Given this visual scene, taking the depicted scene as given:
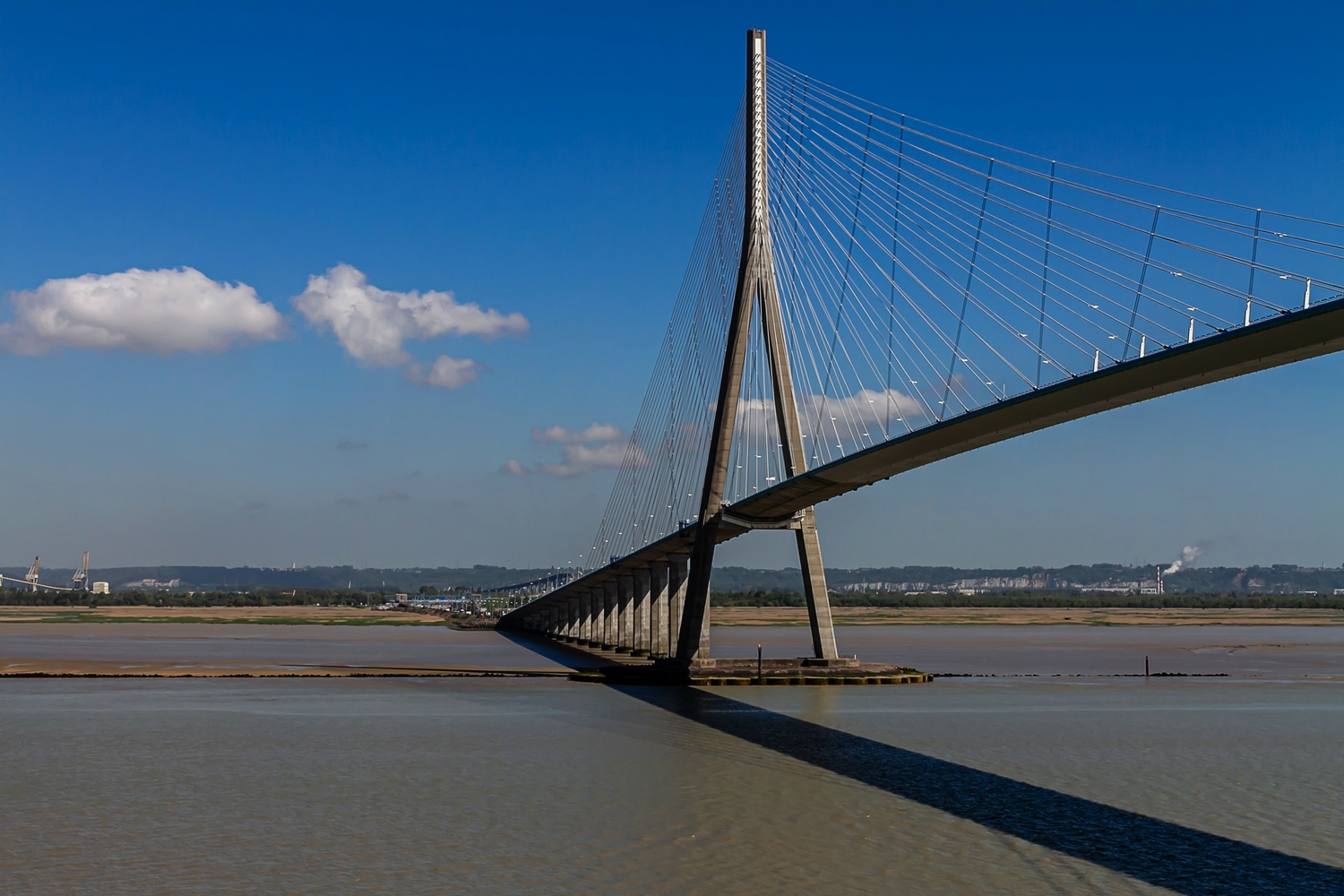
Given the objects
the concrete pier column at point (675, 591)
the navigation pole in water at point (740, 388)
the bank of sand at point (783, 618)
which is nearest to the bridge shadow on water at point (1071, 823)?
the navigation pole in water at point (740, 388)

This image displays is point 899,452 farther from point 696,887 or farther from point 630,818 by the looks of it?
point 696,887

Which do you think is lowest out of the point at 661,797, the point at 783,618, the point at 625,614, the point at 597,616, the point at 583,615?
the point at 783,618

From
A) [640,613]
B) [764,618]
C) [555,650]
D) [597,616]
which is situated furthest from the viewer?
[764,618]

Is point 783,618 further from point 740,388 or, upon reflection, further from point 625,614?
point 740,388

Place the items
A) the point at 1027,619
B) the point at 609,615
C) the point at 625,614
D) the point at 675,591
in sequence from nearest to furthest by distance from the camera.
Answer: the point at 675,591 < the point at 625,614 < the point at 609,615 < the point at 1027,619

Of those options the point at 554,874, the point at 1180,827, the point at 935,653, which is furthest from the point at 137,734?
the point at 935,653

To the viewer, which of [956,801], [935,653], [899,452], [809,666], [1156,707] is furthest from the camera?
[935,653]

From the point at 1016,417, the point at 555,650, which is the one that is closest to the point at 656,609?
the point at 555,650

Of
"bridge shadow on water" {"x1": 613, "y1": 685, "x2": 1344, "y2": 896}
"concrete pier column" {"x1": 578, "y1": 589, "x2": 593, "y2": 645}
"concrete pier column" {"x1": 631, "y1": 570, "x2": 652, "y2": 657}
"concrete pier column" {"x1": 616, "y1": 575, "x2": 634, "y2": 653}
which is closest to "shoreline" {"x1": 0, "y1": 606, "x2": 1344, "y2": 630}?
"concrete pier column" {"x1": 578, "y1": 589, "x2": 593, "y2": 645}
